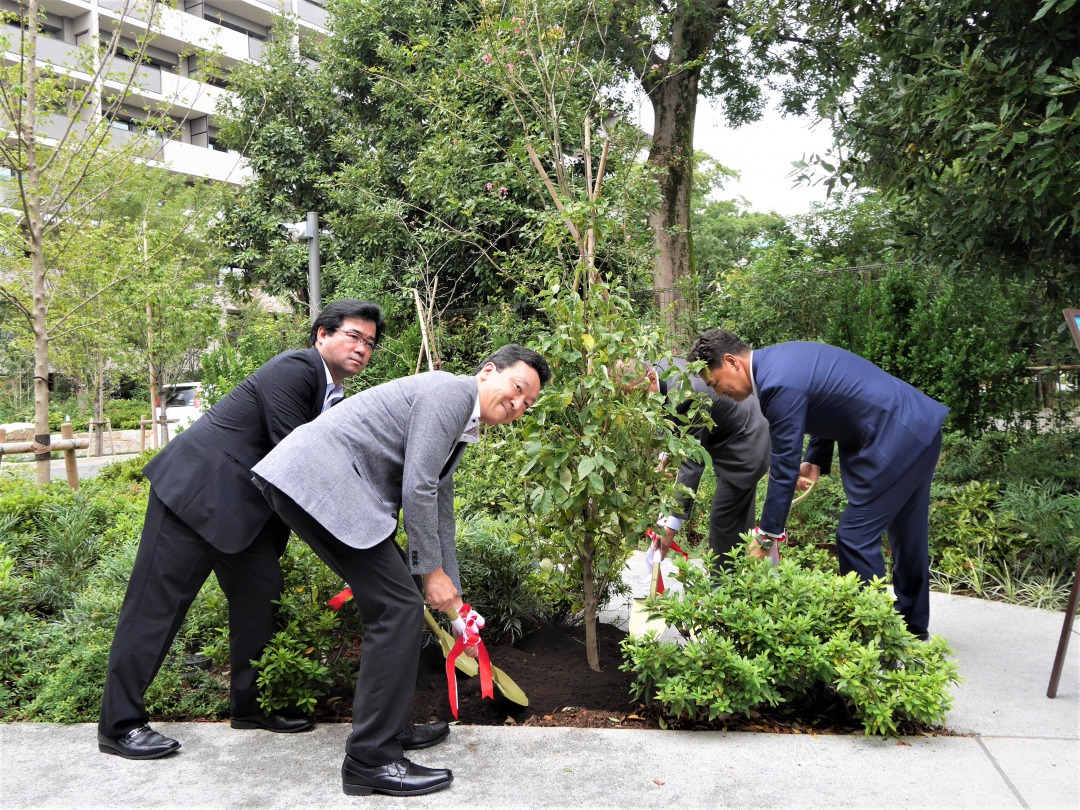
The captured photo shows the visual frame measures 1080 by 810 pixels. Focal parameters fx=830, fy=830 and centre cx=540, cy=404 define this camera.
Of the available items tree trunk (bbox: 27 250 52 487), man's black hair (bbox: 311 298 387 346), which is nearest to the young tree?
tree trunk (bbox: 27 250 52 487)

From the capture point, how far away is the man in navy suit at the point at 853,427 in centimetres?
384

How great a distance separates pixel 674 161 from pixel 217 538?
402 inches

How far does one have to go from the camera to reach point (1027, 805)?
2.65m

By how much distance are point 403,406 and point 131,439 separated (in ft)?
67.3

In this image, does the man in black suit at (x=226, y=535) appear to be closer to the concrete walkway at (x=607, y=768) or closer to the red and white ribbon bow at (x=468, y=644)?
the concrete walkway at (x=607, y=768)

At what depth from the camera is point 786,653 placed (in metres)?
3.22

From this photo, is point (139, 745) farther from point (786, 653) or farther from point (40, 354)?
point (40, 354)

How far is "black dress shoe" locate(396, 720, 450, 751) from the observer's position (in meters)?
3.19

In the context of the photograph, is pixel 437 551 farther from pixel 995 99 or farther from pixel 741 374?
pixel 995 99

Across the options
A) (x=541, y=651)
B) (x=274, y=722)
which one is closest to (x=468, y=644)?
(x=274, y=722)

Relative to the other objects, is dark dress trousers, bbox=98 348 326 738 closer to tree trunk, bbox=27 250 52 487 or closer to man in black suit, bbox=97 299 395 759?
man in black suit, bbox=97 299 395 759

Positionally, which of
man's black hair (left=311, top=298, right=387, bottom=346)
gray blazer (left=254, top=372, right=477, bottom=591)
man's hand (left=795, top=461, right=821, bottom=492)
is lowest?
man's hand (left=795, top=461, right=821, bottom=492)

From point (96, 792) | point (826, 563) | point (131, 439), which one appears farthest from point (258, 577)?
point (131, 439)

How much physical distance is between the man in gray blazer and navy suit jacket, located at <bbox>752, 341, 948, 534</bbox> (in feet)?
4.28
